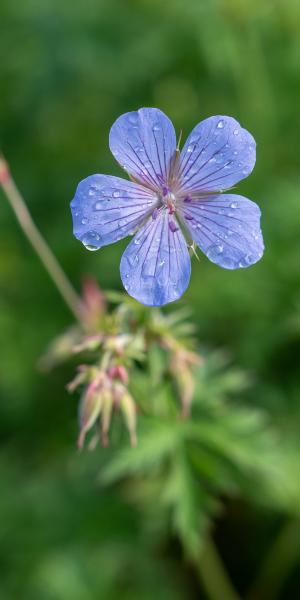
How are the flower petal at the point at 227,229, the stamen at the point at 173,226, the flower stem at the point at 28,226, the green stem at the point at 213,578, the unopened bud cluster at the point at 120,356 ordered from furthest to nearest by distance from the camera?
the green stem at the point at 213,578
the flower stem at the point at 28,226
the unopened bud cluster at the point at 120,356
the stamen at the point at 173,226
the flower petal at the point at 227,229

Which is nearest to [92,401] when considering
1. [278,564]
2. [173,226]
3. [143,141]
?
[173,226]

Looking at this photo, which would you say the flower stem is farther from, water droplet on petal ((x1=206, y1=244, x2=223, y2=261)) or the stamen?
water droplet on petal ((x1=206, y1=244, x2=223, y2=261))

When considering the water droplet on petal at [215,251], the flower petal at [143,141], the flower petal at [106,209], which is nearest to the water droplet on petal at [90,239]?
the flower petal at [106,209]

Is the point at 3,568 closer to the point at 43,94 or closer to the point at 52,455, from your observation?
the point at 52,455

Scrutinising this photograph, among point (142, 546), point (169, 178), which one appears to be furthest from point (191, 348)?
point (142, 546)

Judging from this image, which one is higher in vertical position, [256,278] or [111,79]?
[111,79]

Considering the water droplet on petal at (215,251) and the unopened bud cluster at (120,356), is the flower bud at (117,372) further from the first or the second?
the water droplet on petal at (215,251)

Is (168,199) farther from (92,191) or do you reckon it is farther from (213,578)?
(213,578)
